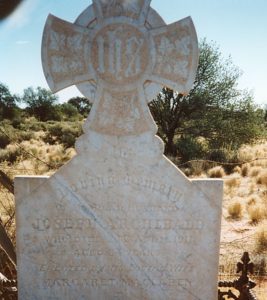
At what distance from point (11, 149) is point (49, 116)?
2292 cm

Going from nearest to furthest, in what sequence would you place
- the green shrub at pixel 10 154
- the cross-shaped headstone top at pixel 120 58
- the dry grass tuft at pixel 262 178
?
1. the cross-shaped headstone top at pixel 120 58
2. the dry grass tuft at pixel 262 178
3. the green shrub at pixel 10 154

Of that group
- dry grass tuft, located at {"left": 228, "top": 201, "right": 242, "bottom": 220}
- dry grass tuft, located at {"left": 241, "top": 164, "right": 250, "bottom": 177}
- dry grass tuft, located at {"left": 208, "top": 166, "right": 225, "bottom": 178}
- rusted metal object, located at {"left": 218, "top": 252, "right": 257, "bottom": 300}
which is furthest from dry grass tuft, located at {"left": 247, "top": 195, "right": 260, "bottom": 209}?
rusted metal object, located at {"left": 218, "top": 252, "right": 257, "bottom": 300}

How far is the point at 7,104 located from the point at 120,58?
34715mm

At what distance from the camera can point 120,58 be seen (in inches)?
97.6

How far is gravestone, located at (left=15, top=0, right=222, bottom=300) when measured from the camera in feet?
8.13

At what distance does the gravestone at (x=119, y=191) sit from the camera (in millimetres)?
2479

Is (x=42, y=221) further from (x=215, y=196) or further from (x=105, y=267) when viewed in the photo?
(x=215, y=196)

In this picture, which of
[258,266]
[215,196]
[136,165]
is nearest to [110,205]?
[136,165]

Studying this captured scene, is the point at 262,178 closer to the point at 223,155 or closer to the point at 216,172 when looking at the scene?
the point at 216,172

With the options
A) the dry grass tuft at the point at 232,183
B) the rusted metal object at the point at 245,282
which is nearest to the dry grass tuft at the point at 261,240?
the rusted metal object at the point at 245,282

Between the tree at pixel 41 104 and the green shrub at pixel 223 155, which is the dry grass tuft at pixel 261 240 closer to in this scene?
the green shrub at pixel 223 155

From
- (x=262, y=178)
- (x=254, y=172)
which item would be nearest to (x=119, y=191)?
(x=262, y=178)

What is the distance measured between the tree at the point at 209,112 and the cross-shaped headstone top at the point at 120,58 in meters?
14.3

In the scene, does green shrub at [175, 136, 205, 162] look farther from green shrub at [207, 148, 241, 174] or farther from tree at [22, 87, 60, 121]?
tree at [22, 87, 60, 121]
